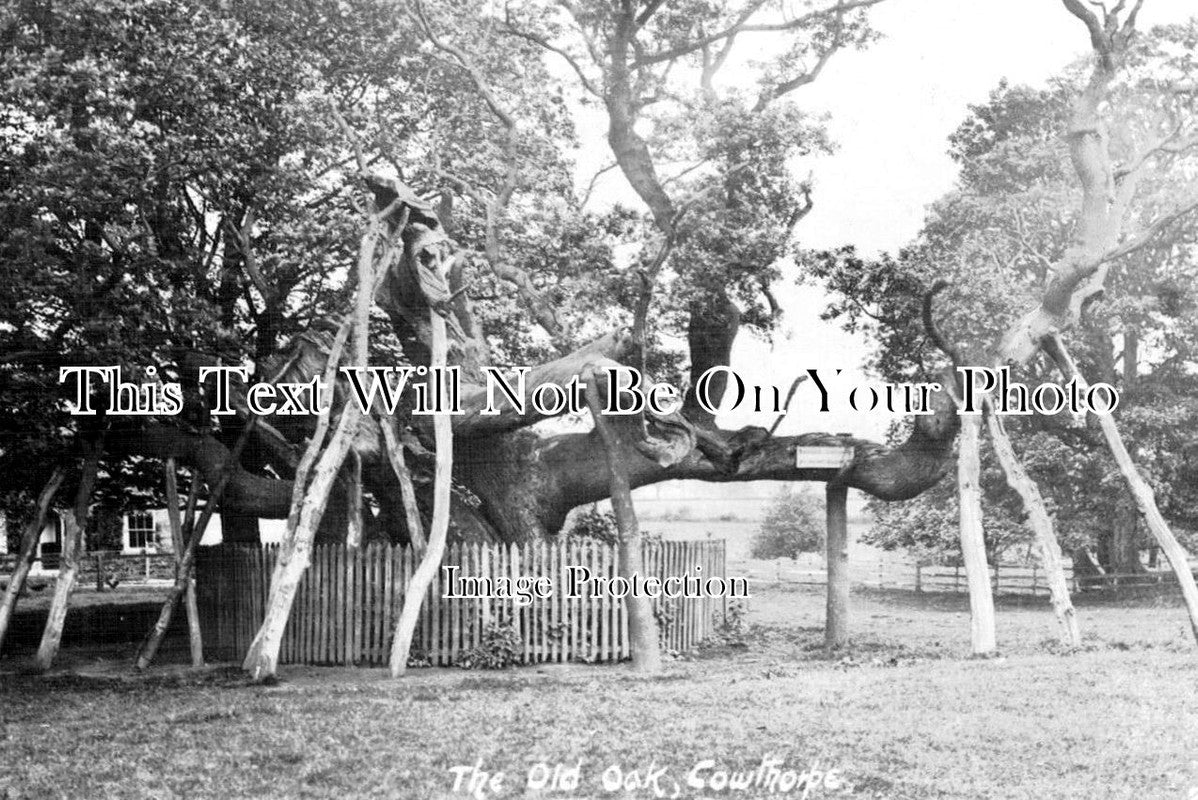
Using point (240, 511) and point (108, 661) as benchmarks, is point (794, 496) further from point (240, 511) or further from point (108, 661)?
point (108, 661)

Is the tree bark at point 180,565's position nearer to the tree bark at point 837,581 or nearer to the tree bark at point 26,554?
the tree bark at point 26,554

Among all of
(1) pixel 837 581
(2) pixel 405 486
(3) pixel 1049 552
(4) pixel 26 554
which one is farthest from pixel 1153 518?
(4) pixel 26 554

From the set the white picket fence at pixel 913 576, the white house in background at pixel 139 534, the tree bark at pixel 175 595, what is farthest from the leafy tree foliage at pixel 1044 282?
the white house in background at pixel 139 534

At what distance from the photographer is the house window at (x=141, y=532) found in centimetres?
3662

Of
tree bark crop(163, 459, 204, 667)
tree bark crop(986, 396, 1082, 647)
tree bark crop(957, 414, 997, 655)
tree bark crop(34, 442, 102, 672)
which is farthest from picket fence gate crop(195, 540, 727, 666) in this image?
tree bark crop(986, 396, 1082, 647)

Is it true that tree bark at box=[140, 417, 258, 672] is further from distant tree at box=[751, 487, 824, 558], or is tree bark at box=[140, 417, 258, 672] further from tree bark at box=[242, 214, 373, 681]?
distant tree at box=[751, 487, 824, 558]

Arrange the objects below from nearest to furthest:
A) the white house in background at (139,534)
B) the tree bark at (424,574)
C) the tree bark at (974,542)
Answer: the tree bark at (424,574) → the tree bark at (974,542) → the white house in background at (139,534)

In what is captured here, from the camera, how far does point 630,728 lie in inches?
358

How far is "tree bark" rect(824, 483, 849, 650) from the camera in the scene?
16.2 m

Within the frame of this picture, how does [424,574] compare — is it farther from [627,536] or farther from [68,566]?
[68,566]

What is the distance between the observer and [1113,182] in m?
16.2

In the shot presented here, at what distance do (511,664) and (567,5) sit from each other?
10154 mm

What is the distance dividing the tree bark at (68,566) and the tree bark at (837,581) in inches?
397

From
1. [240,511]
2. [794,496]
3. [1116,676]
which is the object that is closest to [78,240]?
[240,511]
